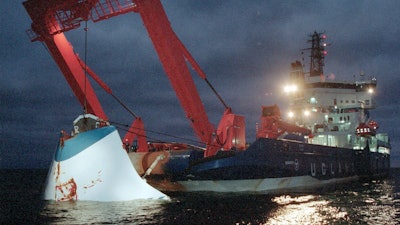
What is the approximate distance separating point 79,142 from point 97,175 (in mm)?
1324

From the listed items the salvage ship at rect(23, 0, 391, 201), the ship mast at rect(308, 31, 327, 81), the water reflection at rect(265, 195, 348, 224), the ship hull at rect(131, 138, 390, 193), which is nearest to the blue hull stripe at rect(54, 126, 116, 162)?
the salvage ship at rect(23, 0, 391, 201)

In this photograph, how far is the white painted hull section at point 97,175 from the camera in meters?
13.5

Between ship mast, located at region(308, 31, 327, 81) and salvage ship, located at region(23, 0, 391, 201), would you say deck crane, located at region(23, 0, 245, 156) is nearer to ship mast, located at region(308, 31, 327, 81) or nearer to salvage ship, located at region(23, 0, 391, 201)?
salvage ship, located at region(23, 0, 391, 201)

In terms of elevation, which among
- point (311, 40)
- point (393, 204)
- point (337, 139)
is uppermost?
point (311, 40)

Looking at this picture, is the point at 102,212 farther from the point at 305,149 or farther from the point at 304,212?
the point at 305,149

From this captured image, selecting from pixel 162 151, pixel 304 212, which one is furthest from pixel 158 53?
pixel 304 212

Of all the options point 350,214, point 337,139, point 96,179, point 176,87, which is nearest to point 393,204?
point 350,214

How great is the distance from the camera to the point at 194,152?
63.3 feet

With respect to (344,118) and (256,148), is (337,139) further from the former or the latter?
(256,148)

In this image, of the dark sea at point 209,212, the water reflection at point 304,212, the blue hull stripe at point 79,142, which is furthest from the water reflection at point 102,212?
the water reflection at point 304,212

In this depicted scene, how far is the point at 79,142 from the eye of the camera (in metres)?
13.7

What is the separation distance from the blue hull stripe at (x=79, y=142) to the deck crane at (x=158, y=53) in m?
2.77

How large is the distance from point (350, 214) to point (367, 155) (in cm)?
2263

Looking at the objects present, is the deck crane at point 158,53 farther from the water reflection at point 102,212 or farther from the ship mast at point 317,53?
the ship mast at point 317,53
